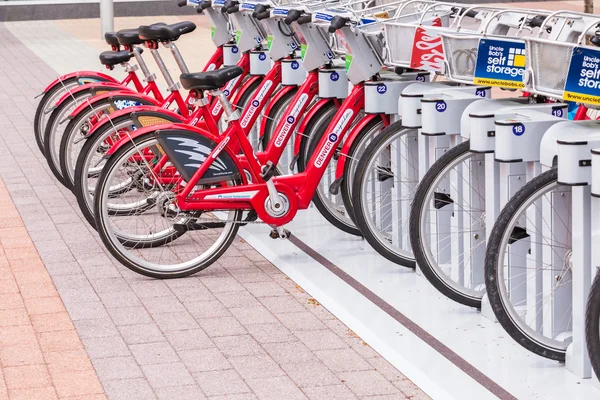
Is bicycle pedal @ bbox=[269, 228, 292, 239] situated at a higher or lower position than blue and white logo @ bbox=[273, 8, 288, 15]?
lower

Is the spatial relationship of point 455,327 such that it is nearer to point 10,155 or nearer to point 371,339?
point 371,339

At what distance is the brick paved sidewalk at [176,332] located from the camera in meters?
4.64

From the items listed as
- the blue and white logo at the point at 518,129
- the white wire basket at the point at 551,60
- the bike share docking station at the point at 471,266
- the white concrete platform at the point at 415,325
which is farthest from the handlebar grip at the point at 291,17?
the blue and white logo at the point at 518,129

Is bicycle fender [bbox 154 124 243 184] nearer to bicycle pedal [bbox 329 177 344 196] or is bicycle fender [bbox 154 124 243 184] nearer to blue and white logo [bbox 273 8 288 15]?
bicycle pedal [bbox 329 177 344 196]

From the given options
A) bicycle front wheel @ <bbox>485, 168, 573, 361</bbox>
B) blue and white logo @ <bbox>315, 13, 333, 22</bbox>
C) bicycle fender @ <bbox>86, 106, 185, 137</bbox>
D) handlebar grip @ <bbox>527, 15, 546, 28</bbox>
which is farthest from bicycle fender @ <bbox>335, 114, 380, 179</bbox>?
bicycle front wheel @ <bbox>485, 168, 573, 361</bbox>

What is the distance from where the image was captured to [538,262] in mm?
4941

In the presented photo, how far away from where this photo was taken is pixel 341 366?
483cm

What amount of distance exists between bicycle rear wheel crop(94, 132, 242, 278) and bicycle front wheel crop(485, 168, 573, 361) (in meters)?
1.76

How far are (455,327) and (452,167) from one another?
2.34 ft

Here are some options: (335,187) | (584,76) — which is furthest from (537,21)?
(335,187)

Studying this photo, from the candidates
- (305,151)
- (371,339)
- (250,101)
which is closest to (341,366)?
(371,339)

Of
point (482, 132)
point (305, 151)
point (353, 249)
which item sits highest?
point (482, 132)

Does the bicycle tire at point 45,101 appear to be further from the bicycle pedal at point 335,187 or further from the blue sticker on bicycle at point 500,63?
the blue sticker on bicycle at point 500,63

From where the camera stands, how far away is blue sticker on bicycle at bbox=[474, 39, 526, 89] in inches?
201
